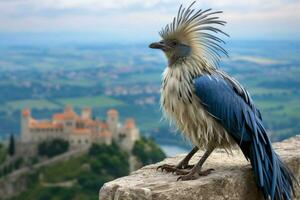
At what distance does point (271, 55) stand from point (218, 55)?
376 feet

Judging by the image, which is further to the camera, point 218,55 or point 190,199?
point 218,55

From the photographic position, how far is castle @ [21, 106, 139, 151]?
2798 inches

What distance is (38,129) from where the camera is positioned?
74.6 m

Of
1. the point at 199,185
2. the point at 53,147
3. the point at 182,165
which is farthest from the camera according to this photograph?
the point at 53,147

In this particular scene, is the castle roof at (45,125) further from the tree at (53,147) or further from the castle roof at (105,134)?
the castle roof at (105,134)

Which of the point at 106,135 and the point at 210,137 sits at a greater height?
the point at 210,137

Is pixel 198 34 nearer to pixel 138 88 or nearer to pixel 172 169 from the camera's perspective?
pixel 172 169

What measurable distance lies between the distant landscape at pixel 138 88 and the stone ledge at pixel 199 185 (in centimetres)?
5966

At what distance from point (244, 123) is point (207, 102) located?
0.33 m

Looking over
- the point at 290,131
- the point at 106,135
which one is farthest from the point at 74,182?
the point at 290,131

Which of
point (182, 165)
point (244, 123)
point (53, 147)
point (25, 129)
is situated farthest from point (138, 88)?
point (244, 123)

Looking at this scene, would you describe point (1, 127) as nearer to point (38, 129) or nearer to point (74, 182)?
point (38, 129)

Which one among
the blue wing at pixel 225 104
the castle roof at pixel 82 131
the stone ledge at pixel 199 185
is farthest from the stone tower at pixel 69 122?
the blue wing at pixel 225 104

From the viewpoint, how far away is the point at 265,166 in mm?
5477
